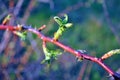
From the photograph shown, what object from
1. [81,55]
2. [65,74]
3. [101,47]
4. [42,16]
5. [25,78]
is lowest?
[81,55]

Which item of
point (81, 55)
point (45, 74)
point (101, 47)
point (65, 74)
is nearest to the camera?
point (81, 55)

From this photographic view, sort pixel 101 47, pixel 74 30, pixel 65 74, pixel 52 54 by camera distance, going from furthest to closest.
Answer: pixel 74 30, pixel 101 47, pixel 65 74, pixel 52 54

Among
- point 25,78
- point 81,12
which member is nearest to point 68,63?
point 25,78

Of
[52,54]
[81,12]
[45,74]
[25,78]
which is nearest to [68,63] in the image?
[45,74]

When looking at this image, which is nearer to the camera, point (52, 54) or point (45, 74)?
point (52, 54)

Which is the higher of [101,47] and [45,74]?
[101,47]

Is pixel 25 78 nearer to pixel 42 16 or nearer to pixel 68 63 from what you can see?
pixel 68 63
